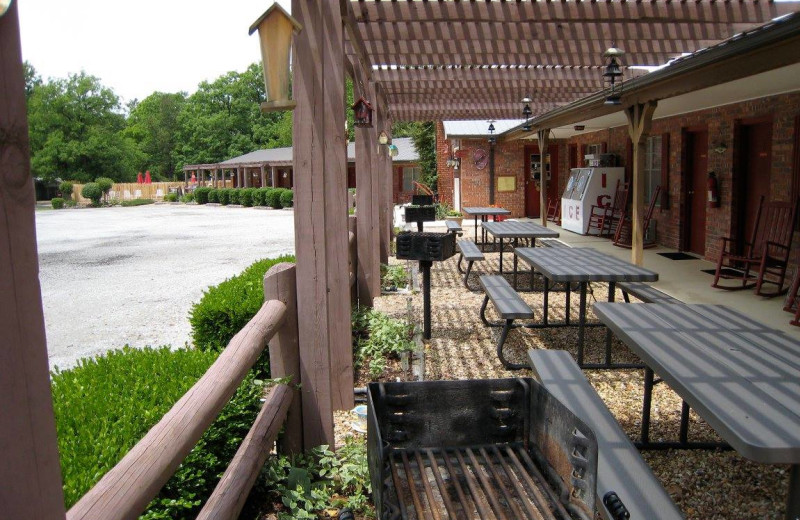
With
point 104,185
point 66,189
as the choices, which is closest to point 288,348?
point 104,185

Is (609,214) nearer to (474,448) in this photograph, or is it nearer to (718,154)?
(718,154)

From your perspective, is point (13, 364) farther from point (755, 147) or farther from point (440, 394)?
point (755, 147)

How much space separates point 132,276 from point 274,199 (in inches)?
1032

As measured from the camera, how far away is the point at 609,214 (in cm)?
1412

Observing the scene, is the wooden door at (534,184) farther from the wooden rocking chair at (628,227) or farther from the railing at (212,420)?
the railing at (212,420)

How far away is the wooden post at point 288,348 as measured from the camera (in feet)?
11.3

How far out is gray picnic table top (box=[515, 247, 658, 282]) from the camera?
513 cm

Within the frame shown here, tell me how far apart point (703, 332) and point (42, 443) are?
2.95 m

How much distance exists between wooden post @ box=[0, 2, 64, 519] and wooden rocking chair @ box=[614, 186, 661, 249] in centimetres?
1179

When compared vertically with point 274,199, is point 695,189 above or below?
above

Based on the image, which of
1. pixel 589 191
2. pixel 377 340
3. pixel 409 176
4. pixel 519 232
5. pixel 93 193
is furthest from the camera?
pixel 93 193

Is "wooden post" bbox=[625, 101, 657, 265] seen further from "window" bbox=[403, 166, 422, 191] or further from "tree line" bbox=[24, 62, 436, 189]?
"tree line" bbox=[24, 62, 436, 189]

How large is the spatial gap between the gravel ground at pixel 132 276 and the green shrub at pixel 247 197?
16.3 m

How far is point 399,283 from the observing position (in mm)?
9367
